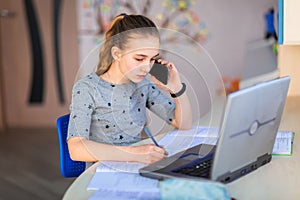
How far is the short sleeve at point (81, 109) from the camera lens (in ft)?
5.53

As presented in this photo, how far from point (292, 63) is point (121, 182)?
1489mm

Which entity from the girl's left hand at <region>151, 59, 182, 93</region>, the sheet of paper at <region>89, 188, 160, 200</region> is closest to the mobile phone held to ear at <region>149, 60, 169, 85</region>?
the girl's left hand at <region>151, 59, 182, 93</region>

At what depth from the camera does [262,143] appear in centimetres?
152

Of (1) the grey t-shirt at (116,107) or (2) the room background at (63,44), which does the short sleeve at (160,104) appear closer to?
(1) the grey t-shirt at (116,107)

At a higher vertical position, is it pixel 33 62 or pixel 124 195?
pixel 124 195

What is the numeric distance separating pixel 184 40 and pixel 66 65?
3.28 feet

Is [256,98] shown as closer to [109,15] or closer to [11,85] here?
[109,15]

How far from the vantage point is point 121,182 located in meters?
1.45

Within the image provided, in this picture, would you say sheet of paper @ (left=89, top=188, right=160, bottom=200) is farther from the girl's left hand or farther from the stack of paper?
the girl's left hand

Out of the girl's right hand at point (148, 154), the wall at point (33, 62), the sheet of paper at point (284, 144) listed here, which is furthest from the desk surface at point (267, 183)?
the wall at point (33, 62)

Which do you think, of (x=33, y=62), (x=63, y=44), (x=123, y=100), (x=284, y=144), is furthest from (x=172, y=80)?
(x=33, y=62)

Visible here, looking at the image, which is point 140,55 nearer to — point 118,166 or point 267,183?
point 118,166

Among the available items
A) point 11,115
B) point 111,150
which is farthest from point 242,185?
point 11,115

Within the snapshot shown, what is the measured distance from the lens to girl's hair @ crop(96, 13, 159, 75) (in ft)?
5.67
